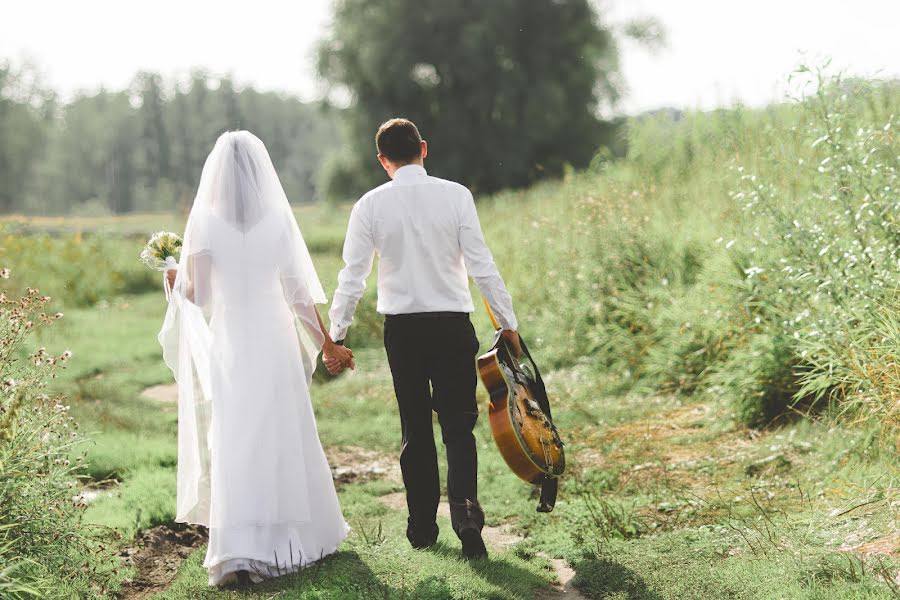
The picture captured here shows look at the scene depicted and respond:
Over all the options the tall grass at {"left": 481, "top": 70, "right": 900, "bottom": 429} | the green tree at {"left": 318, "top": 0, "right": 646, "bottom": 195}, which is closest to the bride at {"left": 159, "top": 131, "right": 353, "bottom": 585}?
the tall grass at {"left": 481, "top": 70, "right": 900, "bottom": 429}

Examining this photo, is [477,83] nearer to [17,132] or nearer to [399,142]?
[399,142]

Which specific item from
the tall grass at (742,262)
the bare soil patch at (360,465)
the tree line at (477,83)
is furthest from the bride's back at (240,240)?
the tree line at (477,83)

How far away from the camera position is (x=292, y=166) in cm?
11306

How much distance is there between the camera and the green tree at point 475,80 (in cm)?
3017

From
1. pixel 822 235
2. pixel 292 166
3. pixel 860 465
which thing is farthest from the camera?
pixel 292 166

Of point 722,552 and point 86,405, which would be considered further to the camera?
point 86,405

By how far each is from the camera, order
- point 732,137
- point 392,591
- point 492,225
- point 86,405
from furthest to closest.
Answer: point 492,225 → point 732,137 → point 86,405 → point 392,591

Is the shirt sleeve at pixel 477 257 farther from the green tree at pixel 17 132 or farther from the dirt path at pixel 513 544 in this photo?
the green tree at pixel 17 132

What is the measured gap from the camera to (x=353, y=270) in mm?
4770

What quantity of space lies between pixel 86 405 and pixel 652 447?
572 cm

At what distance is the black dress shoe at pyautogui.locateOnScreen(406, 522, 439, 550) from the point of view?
16.1ft

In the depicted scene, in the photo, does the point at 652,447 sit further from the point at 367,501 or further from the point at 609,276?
the point at 609,276

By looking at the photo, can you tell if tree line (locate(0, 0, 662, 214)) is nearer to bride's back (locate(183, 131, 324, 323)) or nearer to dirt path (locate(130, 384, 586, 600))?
dirt path (locate(130, 384, 586, 600))

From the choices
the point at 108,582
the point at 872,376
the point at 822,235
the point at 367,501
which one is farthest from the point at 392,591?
the point at 822,235
